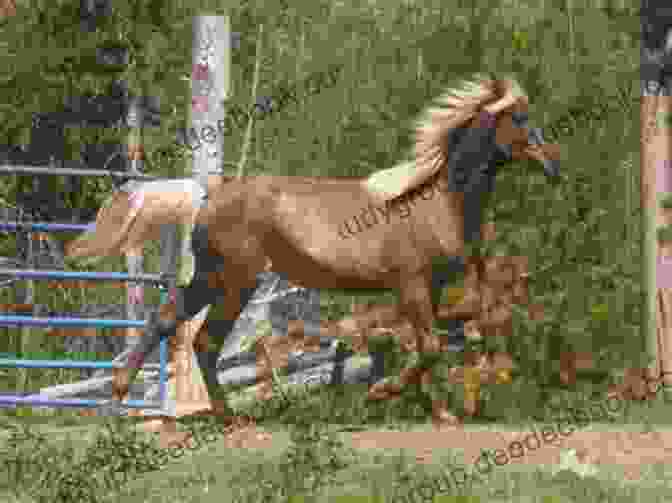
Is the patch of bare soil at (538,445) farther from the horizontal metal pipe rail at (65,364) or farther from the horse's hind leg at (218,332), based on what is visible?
the horizontal metal pipe rail at (65,364)

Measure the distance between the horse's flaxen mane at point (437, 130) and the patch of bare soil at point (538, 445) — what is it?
143 cm

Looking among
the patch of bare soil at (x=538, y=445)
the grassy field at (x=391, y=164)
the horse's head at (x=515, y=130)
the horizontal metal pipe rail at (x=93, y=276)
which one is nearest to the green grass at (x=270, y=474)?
the grassy field at (x=391, y=164)

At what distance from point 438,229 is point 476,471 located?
197 cm

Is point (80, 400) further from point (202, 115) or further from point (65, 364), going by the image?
point (202, 115)

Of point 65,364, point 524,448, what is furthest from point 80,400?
point 524,448

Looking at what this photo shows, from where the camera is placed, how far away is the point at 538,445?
8.97 metres

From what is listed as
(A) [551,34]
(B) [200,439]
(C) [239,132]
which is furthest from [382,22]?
(B) [200,439]

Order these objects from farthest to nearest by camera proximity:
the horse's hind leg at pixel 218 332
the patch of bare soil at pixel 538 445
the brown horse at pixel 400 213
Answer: the horse's hind leg at pixel 218 332 < the brown horse at pixel 400 213 < the patch of bare soil at pixel 538 445

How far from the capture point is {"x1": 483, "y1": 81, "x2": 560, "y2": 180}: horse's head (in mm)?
9656

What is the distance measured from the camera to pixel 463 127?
9.84m

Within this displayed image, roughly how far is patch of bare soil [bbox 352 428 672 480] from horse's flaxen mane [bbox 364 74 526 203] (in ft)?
4.69

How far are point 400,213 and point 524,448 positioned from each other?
1.60 meters

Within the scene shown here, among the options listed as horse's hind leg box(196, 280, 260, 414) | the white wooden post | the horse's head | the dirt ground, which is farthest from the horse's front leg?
the horse's head

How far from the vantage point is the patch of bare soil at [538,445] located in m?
8.69
